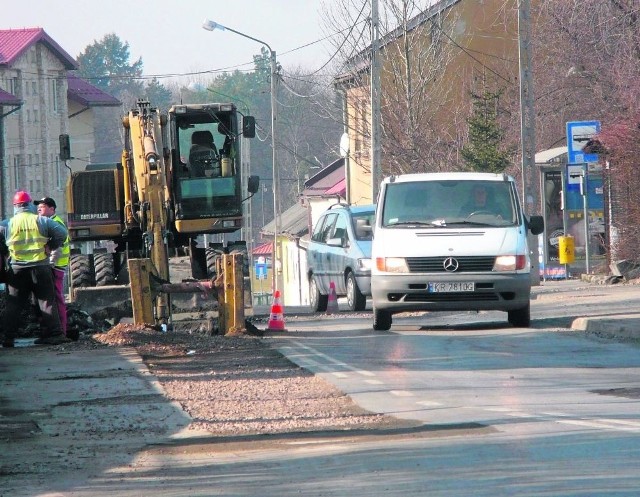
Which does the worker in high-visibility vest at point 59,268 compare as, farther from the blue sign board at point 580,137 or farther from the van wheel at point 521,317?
the blue sign board at point 580,137

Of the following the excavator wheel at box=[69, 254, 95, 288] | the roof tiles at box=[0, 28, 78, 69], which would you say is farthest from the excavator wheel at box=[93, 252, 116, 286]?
the roof tiles at box=[0, 28, 78, 69]

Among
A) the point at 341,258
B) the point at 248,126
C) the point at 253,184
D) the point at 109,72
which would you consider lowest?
the point at 341,258

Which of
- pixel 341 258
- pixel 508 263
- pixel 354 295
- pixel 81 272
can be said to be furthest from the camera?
pixel 341 258

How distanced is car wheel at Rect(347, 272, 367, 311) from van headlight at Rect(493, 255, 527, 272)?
533 centimetres

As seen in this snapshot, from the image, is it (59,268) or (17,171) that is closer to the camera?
(59,268)

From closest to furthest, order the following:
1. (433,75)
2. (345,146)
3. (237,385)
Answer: (237,385) < (433,75) < (345,146)

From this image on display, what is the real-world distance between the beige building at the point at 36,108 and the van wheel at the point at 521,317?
45.9m

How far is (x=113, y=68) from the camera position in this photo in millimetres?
127250

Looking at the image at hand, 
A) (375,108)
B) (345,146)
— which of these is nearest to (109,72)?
(345,146)

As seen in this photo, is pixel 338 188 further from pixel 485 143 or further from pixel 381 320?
pixel 381 320

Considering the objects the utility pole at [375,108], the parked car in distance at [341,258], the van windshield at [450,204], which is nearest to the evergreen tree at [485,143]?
the utility pole at [375,108]

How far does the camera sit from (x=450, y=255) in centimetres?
1780

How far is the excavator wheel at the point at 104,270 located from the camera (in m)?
22.0

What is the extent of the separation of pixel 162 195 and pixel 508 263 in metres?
4.95
